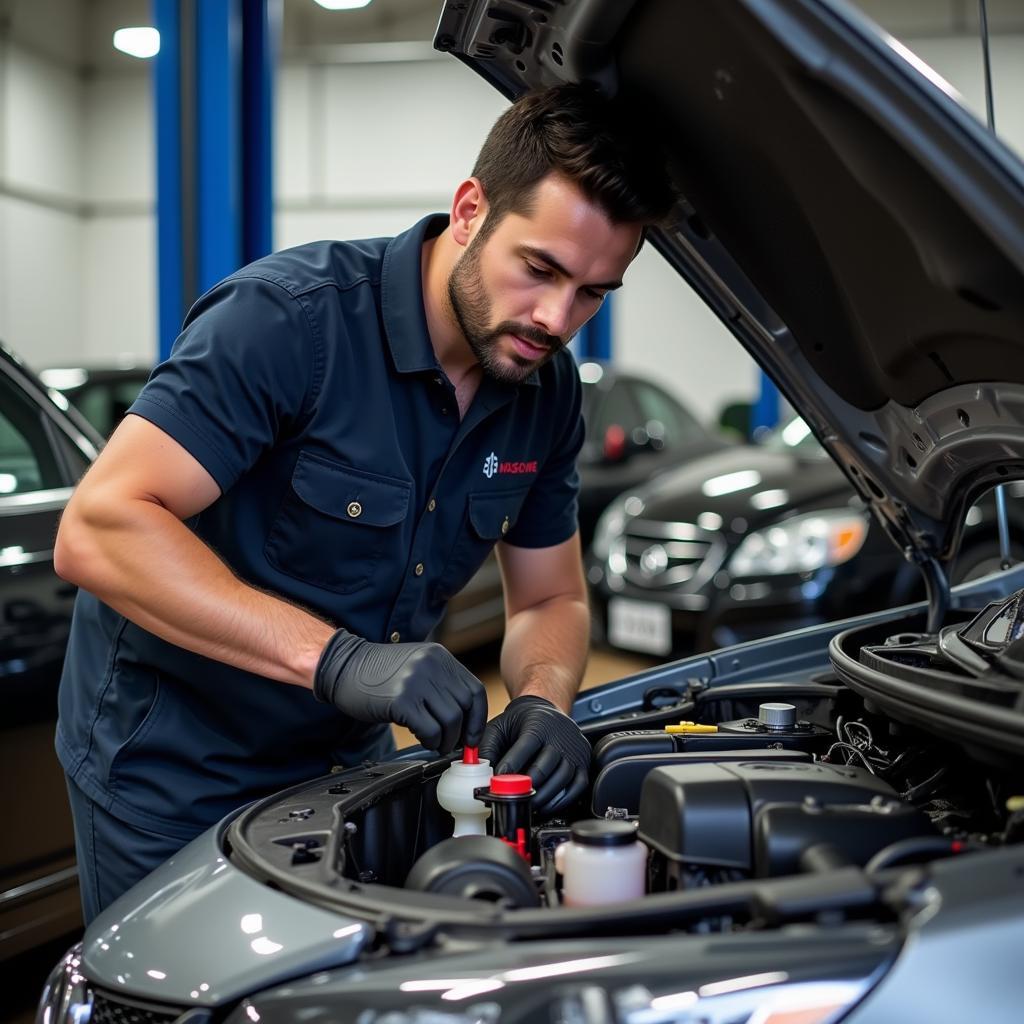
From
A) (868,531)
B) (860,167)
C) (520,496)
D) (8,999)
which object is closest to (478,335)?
(520,496)

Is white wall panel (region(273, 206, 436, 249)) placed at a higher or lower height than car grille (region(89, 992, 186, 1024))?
lower

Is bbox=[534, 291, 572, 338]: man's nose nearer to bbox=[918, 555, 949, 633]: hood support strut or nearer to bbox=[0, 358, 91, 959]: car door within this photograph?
bbox=[918, 555, 949, 633]: hood support strut

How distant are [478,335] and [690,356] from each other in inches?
455

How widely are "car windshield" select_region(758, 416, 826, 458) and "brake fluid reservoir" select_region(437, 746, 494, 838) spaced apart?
11.8 feet

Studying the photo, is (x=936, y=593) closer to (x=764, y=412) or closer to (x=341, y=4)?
(x=764, y=412)

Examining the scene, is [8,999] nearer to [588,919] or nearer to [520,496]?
[520,496]

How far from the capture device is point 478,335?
4.97 ft

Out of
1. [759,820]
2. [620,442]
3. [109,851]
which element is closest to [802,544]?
[620,442]

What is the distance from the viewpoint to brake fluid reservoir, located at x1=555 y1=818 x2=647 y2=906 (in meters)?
1.02

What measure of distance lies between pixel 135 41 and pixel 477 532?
1197 centimetres

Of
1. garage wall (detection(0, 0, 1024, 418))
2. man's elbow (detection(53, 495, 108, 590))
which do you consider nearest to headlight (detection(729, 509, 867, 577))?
man's elbow (detection(53, 495, 108, 590))

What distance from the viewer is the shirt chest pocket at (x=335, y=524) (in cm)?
150

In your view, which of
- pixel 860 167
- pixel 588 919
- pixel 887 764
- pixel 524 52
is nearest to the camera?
pixel 588 919

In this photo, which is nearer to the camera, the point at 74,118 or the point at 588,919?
the point at 588,919
